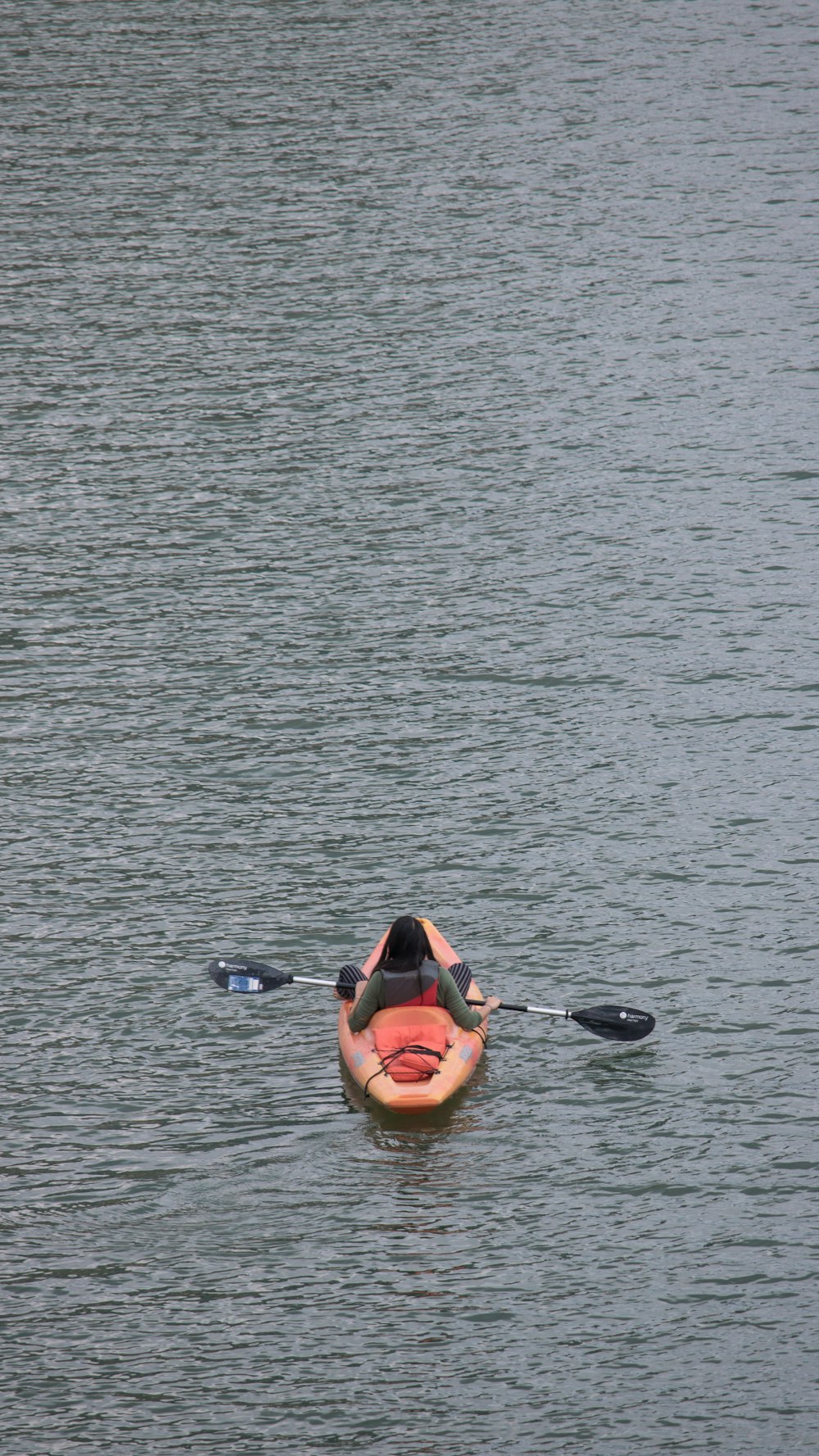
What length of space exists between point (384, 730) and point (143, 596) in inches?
201

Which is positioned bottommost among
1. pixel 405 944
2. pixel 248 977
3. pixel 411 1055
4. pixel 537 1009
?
pixel 537 1009

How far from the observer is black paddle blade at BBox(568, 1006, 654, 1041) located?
1511 centimetres

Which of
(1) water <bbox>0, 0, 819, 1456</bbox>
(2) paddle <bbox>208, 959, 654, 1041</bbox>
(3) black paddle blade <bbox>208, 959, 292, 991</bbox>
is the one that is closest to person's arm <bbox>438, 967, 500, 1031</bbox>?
(2) paddle <bbox>208, 959, 654, 1041</bbox>

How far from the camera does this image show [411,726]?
845 inches

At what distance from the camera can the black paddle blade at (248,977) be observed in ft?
51.7

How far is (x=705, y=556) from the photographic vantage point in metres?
25.3

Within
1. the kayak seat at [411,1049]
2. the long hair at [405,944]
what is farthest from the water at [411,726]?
the long hair at [405,944]

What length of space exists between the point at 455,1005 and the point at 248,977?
205cm

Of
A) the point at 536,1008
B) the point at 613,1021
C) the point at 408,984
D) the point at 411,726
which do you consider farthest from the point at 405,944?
the point at 411,726

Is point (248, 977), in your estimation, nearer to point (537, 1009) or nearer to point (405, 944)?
point (405, 944)

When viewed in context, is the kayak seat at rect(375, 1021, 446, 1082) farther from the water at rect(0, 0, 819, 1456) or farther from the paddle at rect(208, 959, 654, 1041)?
the paddle at rect(208, 959, 654, 1041)

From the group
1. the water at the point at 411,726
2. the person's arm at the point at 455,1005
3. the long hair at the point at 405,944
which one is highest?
the long hair at the point at 405,944

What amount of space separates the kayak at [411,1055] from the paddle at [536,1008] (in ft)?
1.67

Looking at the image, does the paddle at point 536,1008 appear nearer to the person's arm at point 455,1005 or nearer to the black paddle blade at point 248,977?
the black paddle blade at point 248,977
